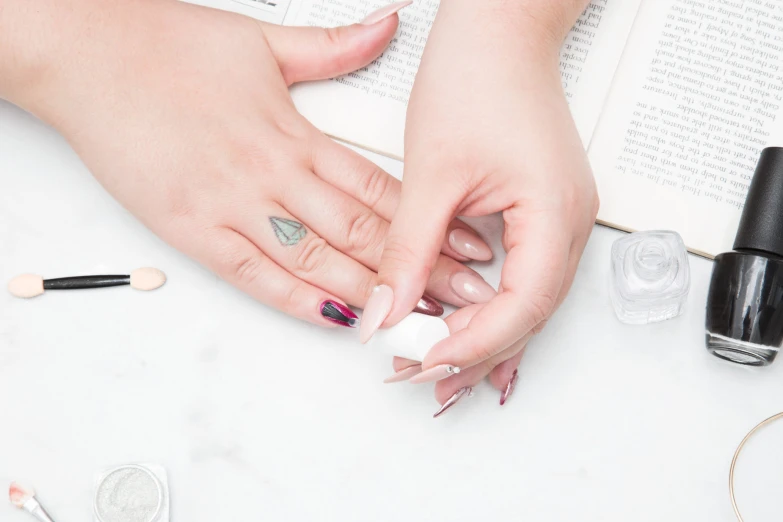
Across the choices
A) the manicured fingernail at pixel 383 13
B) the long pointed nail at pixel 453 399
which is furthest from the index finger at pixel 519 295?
the manicured fingernail at pixel 383 13

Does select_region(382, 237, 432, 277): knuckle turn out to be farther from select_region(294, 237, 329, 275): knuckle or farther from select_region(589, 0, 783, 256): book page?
select_region(589, 0, 783, 256): book page

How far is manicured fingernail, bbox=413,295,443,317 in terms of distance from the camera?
0.79 m

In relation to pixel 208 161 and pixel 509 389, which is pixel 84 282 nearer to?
pixel 208 161

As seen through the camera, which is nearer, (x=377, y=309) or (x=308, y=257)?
(x=377, y=309)

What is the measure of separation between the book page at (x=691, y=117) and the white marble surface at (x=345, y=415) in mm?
60

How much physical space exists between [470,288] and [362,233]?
0.45ft

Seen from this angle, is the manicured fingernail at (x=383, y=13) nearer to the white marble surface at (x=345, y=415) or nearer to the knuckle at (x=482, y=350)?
the white marble surface at (x=345, y=415)

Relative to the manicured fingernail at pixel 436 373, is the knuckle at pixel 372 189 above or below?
above

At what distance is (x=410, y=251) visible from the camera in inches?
26.3

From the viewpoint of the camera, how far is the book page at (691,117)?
0.83 metres

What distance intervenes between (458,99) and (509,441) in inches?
14.7

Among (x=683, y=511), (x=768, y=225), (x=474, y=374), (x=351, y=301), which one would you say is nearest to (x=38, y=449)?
(x=351, y=301)

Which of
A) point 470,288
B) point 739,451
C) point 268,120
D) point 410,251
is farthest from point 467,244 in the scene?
point 739,451

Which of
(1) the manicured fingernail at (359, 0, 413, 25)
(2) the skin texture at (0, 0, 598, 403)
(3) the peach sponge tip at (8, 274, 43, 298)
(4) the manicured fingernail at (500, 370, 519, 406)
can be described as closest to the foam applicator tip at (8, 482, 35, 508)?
(3) the peach sponge tip at (8, 274, 43, 298)
